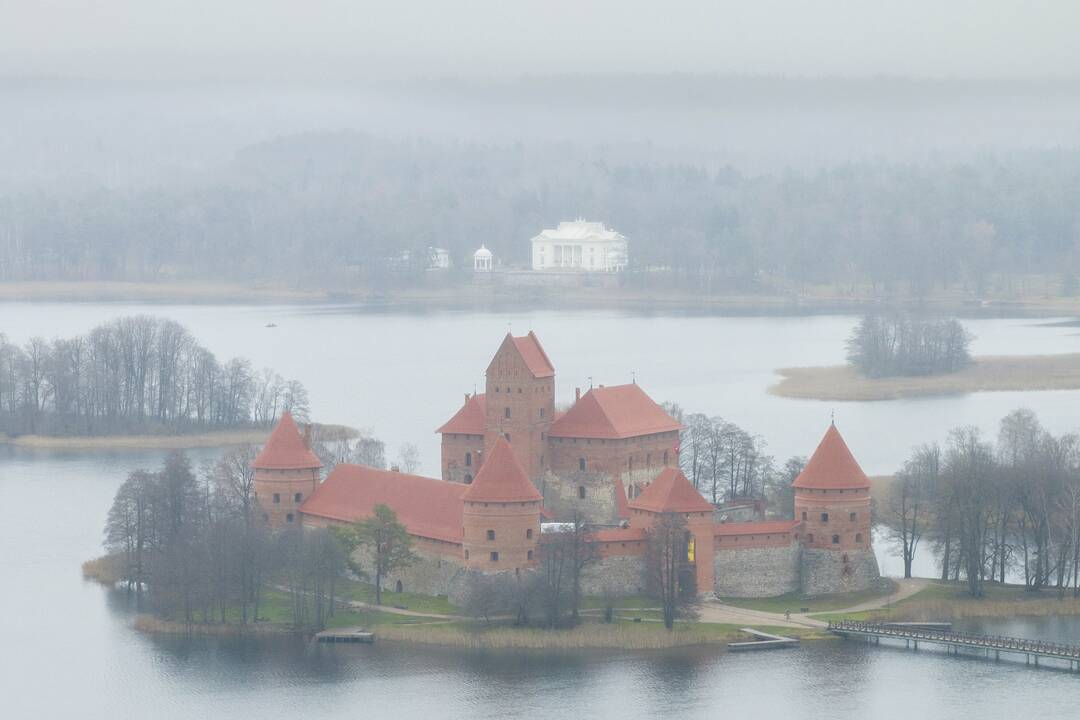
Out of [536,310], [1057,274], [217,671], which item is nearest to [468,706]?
[217,671]

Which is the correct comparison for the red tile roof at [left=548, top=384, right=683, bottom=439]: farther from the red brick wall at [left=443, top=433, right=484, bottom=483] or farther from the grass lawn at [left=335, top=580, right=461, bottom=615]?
the grass lawn at [left=335, top=580, right=461, bottom=615]

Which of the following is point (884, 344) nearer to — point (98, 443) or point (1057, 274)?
point (98, 443)

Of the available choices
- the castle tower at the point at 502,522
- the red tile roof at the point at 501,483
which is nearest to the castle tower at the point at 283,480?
the red tile roof at the point at 501,483

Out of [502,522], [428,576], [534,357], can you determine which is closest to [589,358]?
[534,357]

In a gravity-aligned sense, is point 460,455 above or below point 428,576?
above

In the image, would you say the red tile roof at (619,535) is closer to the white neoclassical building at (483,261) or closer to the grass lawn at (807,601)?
the grass lawn at (807,601)

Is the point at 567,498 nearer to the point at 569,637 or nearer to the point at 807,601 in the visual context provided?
the point at 807,601

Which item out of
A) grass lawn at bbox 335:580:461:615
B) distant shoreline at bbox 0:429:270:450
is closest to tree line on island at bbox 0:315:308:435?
distant shoreline at bbox 0:429:270:450
